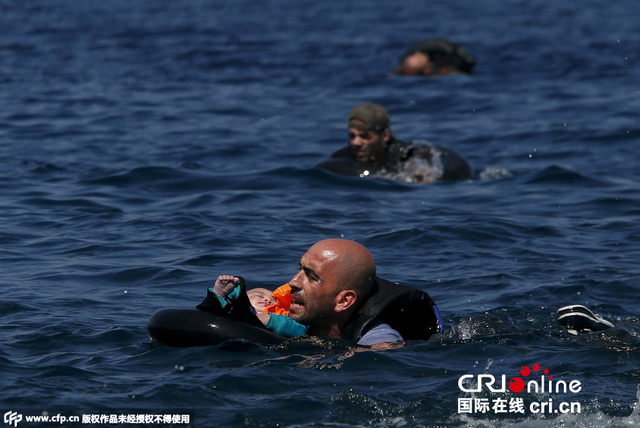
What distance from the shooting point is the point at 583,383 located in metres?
6.51

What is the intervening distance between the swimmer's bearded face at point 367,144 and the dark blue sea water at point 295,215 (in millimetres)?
536

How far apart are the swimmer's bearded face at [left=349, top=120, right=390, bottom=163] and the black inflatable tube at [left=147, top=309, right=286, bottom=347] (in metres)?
7.50

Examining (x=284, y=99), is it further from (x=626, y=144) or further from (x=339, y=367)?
(x=339, y=367)

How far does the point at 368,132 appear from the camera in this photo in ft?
45.8

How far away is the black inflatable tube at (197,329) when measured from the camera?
6.79m

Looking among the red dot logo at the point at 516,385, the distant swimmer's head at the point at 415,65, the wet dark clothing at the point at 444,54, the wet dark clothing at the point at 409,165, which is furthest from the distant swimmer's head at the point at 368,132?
the wet dark clothing at the point at 444,54

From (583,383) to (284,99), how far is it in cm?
1492

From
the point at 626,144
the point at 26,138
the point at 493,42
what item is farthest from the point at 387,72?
the point at 26,138

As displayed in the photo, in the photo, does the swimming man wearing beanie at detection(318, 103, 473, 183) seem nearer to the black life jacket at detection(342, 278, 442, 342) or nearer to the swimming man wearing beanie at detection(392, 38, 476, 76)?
the black life jacket at detection(342, 278, 442, 342)

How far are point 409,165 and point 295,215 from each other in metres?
3.01

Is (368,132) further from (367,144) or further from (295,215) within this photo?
(295,215)

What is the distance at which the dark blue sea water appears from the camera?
6332mm

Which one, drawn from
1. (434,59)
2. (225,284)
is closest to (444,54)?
(434,59)

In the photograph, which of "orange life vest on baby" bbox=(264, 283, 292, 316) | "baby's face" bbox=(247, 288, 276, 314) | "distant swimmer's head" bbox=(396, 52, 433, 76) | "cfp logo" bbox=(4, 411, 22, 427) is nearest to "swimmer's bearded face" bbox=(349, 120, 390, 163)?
"baby's face" bbox=(247, 288, 276, 314)
